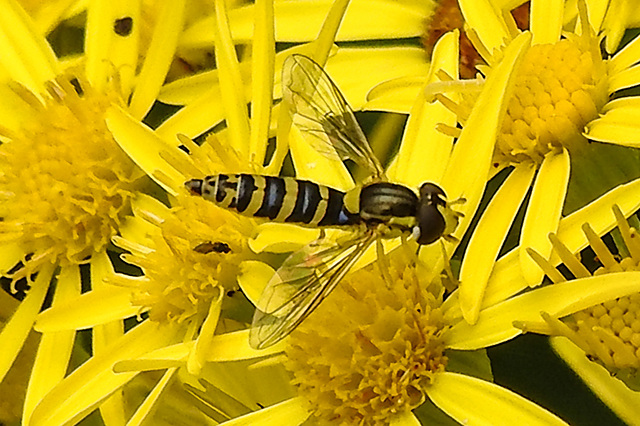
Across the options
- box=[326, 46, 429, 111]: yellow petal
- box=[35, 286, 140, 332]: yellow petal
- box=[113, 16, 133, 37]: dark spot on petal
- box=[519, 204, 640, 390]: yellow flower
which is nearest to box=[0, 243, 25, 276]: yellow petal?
box=[35, 286, 140, 332]: yellow petal

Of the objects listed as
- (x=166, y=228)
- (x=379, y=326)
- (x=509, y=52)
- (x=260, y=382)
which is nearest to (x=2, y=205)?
(x=166, y=228)

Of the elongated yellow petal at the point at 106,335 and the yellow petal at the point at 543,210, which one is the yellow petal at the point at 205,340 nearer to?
the elongated yellow petal at the point at 106,335

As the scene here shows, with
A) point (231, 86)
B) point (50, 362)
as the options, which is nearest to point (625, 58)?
point (231, 86)

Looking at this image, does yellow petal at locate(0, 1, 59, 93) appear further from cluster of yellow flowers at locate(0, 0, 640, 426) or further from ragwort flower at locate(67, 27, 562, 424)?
ragwort flower at locate(67, 27, 562, 424)

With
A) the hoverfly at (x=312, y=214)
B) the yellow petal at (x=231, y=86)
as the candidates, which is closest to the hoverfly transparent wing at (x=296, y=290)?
the hoverfly at (x=312, y=214)

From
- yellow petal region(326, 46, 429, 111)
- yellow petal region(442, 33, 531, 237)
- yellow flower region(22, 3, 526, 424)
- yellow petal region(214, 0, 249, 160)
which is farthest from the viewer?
yellow petal region(326, 46, 429, 111)
